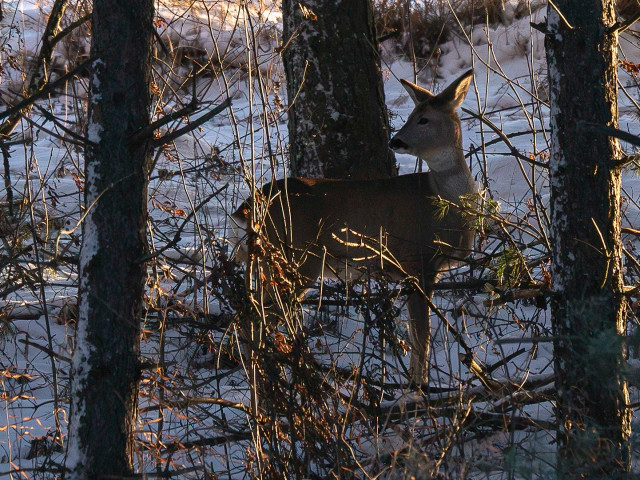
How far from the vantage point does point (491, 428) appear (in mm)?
3598

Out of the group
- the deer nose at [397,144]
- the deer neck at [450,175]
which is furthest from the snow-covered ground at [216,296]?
the deer nose at [397,144]

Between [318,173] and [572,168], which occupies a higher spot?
[318,173]

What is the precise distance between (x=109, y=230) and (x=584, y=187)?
1631 mm

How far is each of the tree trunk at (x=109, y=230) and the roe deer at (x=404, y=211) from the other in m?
1.99

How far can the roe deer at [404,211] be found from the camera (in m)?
4.93

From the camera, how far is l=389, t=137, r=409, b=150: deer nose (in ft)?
17.3

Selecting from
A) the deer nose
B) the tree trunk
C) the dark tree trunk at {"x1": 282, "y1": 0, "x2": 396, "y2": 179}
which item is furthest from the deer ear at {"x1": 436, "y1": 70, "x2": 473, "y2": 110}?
the tree trunk

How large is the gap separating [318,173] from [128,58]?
10.4 feet

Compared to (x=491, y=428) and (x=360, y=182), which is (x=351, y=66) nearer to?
(x=360, y=182)

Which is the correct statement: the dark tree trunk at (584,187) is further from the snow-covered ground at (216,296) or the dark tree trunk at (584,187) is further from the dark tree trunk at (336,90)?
the dark tree trunk at (336,90)

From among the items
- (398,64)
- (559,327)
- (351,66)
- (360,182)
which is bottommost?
(559,327)

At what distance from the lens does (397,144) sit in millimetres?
5293

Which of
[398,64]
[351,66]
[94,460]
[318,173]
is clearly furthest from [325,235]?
[398,64]

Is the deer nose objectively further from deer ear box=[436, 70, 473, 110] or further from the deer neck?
deer ear box=[436, 70, 473, 110]
